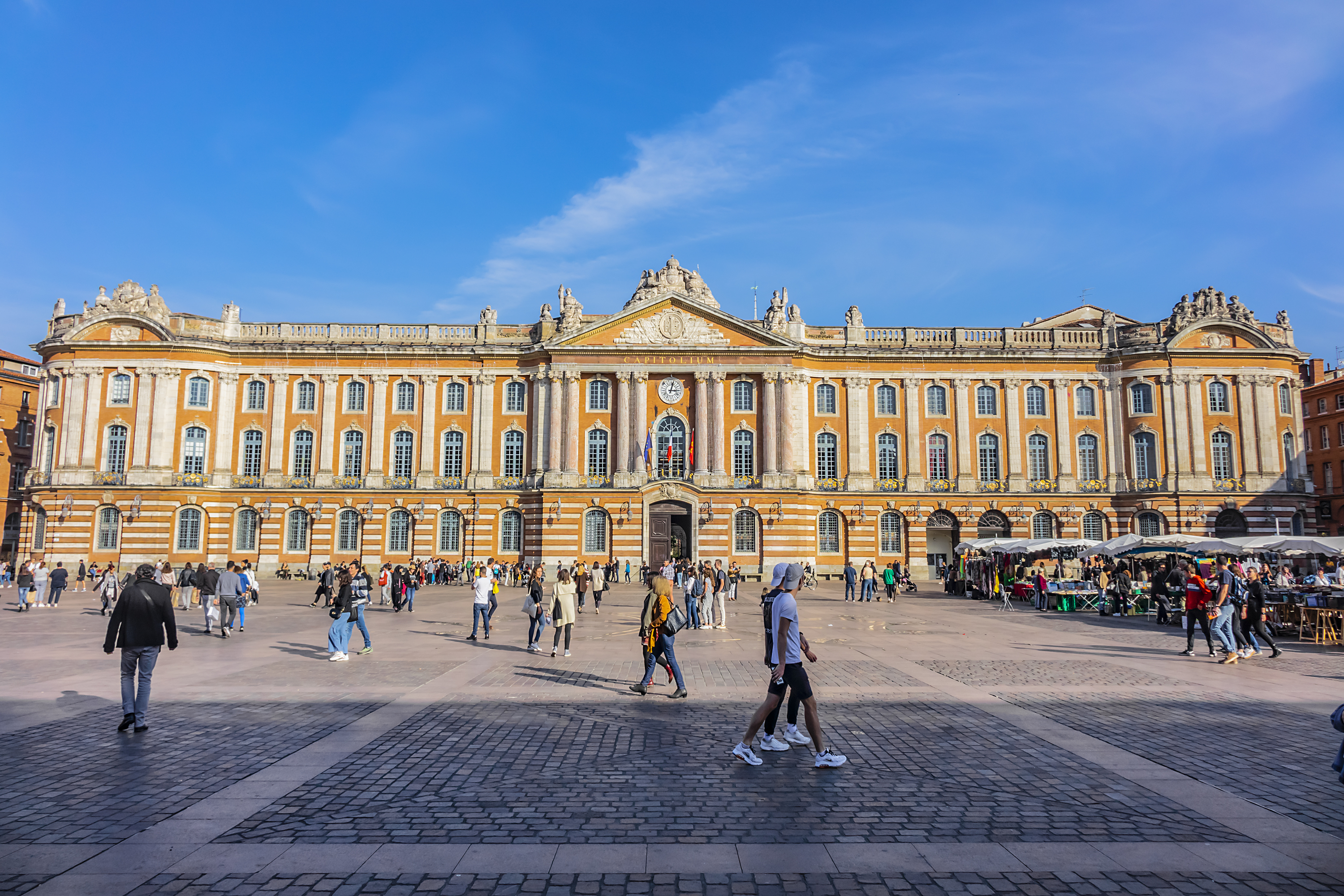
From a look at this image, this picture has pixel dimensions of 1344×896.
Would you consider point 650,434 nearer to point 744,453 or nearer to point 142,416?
point 744,453

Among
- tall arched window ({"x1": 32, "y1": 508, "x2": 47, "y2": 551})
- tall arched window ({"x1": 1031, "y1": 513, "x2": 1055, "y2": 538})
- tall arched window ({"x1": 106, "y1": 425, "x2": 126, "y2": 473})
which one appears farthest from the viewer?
tall arched window ({"x1": 1031, "y1": 513, "x2": 1055, "y2": 538})

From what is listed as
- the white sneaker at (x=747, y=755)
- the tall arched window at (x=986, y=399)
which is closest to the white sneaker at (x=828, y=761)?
the white sneaker at (x=747, y=755)

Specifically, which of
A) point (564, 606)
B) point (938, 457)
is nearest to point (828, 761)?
point (564, 606)

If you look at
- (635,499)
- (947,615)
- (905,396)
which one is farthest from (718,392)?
(947,615)

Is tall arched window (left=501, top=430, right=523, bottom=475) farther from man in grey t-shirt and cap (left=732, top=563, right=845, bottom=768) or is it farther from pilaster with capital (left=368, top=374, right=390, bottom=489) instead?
man in grey t-shirt and cap (left=732, top=563, right=845, bottom=768)

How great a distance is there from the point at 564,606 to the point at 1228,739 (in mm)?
10796

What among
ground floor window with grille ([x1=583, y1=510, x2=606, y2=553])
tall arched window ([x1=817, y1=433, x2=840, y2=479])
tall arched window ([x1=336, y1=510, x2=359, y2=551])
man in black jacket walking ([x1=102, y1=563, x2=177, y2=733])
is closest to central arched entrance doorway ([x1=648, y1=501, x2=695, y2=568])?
ground floor window with grille ([x1=583, y1=510, x2=606, y2=553])

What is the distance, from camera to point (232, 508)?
4791 cm

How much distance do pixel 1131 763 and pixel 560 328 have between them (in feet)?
140

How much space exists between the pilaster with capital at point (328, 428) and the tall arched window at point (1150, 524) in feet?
155

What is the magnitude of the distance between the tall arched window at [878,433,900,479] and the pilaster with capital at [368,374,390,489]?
24.3 meters

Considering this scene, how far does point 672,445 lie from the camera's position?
47.2 metres

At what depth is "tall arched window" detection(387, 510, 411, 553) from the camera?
4825cm

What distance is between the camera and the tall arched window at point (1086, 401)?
163 feet
